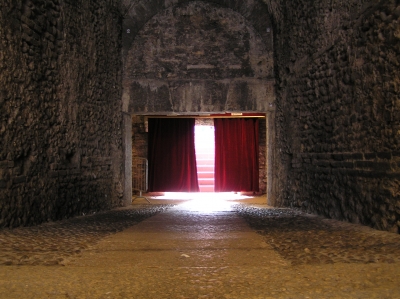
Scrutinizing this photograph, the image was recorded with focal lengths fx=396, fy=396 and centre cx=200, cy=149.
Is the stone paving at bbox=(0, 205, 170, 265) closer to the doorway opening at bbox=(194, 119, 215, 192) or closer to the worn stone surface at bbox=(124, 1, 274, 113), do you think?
the worn stone surface at bbox=(124, 1, 274, 113)

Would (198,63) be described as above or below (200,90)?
above

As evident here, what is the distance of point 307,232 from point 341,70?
195 centimetres

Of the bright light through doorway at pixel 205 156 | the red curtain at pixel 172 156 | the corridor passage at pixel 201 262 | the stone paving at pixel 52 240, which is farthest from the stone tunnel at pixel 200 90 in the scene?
the bright light through doorway at pixel 205 156

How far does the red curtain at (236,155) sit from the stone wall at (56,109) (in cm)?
484

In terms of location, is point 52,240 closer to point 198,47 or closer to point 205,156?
point 198,47

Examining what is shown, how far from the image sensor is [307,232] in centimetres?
350

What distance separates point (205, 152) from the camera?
12727 mm

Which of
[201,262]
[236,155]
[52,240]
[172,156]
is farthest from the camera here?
[236,155]

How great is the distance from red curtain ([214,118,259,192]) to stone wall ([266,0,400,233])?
444 cm

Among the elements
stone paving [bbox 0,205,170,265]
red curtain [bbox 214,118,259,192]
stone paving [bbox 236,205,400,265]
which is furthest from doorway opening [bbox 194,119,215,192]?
stone paving [bbox 236,205,400,265]

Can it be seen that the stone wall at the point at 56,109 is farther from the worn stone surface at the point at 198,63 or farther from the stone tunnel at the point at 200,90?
the worn stone surface at the point at 198,63

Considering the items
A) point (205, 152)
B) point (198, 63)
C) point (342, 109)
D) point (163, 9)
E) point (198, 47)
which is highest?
point (163, 9)

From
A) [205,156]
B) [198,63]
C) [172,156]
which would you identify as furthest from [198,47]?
[205,156]

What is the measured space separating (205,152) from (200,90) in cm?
565
